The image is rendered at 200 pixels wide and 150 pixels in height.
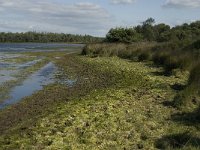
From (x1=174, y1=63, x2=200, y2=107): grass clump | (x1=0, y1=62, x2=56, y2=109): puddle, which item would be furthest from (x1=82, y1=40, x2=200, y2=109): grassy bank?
→ (x1=0, y1=62, x2=56, y2=109): puddle

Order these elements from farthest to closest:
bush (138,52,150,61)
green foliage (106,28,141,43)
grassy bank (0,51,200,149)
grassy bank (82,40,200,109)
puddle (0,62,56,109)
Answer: green foliage (106,28,141,43), bush (138,52,150,61), puddle (0,62,56,109), grassy bank (82,40,200,109), grassy bank (0,51,200,149)

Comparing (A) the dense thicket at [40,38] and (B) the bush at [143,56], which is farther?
(A) the dense thicket at [40,38]

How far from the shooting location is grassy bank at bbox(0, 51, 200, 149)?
1015cm

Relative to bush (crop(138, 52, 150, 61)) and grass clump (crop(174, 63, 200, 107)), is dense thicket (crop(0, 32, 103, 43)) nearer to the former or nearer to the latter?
bush (crop(138, 52, 150, 61))

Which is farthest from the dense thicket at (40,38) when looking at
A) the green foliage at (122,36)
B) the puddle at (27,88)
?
the puddle at (27,88)

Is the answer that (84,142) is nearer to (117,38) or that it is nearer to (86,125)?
(86,125)

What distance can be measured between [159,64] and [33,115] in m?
16.9

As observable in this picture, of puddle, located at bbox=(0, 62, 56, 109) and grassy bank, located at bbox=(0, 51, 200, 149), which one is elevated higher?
grassy bank, located at bbox=(0, 51, 200, 149)

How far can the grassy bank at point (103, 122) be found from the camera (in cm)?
1015

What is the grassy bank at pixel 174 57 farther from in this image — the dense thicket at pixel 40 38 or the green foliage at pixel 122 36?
the dense thicket at pixel 40 38

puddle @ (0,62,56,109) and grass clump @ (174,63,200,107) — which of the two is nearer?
grass clump @ (174,63,200,107)

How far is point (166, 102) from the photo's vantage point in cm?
1450

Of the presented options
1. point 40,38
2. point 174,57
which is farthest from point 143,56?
point 40,38

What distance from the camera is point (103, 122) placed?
1186 centimetres
